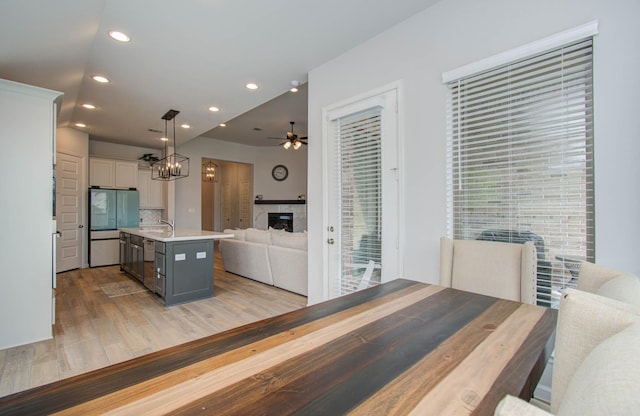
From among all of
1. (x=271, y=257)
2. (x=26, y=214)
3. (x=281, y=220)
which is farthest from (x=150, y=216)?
(x=26, y=214)

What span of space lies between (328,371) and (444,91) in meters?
2.15

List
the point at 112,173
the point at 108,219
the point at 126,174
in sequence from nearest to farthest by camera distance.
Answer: the point at 108,219, the point at 112,173, the point at 126,174

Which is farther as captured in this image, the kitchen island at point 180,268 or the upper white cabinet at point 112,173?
the upper white cabinet at point 112,173

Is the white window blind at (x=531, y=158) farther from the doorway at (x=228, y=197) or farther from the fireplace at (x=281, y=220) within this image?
the doorway at (x=228, y=197)

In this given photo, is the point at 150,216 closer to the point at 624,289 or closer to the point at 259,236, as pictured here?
the point at 259,236

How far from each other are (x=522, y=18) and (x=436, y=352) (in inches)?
83.3

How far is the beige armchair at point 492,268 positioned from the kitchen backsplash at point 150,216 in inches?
289

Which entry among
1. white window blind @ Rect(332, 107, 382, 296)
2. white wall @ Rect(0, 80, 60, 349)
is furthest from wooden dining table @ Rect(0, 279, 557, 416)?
white wall @ Rect(0, 80, 60, 349)

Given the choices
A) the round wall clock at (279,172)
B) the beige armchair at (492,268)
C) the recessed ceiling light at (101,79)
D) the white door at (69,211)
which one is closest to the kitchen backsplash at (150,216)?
the white door at (69,211)

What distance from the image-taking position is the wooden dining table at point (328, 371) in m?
0.58

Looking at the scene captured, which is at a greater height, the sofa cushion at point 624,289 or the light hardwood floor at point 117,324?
the sofa cushion at point 624,289

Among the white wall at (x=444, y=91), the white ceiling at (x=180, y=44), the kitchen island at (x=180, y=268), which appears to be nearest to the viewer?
the white wall at (x=444, y=91)

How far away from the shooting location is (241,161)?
8.29m

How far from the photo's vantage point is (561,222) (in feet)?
5.58
